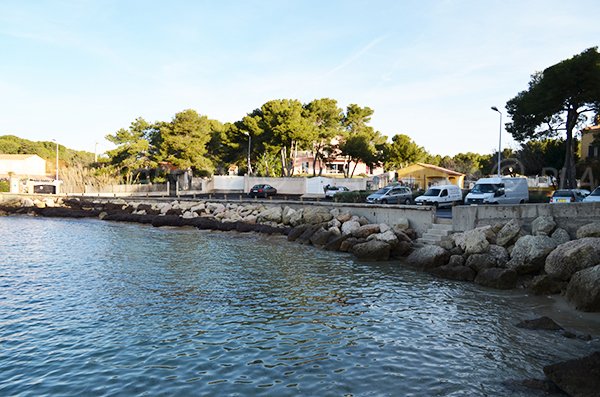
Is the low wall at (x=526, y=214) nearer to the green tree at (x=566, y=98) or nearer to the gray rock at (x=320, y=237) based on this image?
the gray rock at (x=320, y=237)

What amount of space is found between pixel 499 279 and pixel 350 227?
10.5 meters

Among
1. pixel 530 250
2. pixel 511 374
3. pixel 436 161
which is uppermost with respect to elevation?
pixel 436 161

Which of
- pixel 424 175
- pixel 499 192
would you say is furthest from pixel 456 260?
pixel 424 175

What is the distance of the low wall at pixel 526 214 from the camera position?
56.9 feet

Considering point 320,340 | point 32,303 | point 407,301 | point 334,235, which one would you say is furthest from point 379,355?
point 334,235

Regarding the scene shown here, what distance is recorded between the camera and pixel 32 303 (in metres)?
12.7

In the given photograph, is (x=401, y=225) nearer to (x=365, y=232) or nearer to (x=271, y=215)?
(x=365, y=232)

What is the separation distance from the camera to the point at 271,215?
107ft

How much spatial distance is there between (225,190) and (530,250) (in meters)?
50.6

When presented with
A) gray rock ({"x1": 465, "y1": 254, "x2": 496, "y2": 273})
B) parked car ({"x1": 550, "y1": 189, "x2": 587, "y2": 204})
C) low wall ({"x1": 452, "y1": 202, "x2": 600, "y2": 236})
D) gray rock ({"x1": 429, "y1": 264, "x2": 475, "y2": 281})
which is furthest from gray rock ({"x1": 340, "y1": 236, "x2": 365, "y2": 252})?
parked car ({"x1": 550, "y1": 189, "x2": 587, "y2": 204})

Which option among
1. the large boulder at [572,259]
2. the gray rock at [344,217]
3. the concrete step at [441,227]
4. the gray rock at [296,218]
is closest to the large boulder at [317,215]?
the gray rock at [296,218]

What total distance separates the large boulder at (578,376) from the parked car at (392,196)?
25.1 m

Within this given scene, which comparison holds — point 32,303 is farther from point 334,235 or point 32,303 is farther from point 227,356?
point 334,235

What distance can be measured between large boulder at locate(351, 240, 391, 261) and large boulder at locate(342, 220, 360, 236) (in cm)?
331
